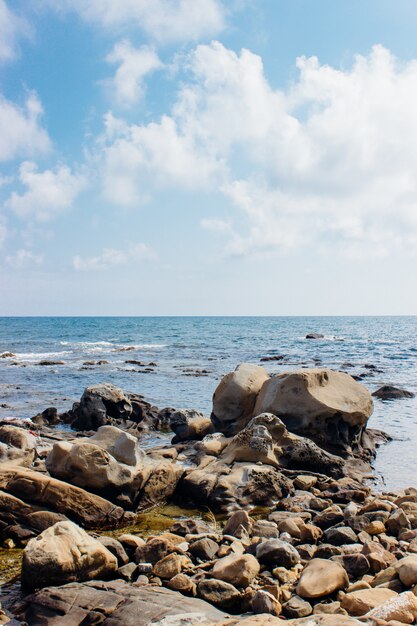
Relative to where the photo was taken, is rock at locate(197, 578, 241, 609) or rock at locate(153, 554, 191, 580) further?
rock at locate(153, 554, 191, 580)

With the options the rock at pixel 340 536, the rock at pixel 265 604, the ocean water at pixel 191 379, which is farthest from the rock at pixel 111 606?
the ocean water at pixel 191 379

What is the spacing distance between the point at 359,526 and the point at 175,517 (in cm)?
288

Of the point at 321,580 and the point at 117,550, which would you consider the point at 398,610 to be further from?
the point at 117,550

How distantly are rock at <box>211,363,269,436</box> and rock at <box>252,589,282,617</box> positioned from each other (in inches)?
338

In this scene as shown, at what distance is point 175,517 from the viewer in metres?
8.66

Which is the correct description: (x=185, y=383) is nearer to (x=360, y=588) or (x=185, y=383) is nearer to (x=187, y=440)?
(x=187, y=440)

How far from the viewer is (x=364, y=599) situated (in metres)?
5.32

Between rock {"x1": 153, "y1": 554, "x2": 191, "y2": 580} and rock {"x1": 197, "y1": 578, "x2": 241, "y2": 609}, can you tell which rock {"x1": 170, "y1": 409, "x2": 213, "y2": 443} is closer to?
rock {"x1": 153, "y1": 554, "x2": 191, "y2": 580}

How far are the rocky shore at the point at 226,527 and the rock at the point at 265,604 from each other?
13 millimetres

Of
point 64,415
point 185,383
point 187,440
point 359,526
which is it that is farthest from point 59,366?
point 359,526

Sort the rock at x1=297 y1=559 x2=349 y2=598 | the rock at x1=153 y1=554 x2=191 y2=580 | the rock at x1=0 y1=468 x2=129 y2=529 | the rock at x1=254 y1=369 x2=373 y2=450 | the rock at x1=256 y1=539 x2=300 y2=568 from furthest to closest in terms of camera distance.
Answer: the rock at x1=254 y1=369 x2=373 y2=450, the rock at x1=0 y1=468 x2=129 y2=529, the rock at x1=256 y1=539 x2=300 y2=568, the rock at x1=153 y1=554 x2=191 y2=580, the rock at x1=297 y1=559 x2=349 y2=598

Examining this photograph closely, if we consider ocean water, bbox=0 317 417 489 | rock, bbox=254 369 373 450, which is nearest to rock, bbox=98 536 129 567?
ocean water, bbox=0 317 417 489

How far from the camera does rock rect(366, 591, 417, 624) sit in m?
4.68

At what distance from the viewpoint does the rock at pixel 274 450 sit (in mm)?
10781
